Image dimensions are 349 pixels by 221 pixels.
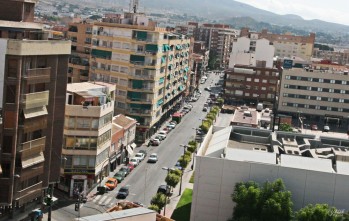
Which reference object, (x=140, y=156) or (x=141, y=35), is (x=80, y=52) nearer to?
(x=141, y=35)

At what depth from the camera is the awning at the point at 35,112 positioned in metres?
39.7

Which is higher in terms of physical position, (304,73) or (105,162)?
(304,73)

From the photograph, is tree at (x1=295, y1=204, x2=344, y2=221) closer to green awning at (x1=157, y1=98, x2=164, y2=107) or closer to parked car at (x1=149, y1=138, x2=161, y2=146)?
parked car at (x1=149, y1=138, x2=161, y2=146)

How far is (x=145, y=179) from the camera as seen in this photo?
202ft

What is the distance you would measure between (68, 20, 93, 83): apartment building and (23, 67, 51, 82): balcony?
148ft

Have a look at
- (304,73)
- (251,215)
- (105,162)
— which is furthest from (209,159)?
(304,73)

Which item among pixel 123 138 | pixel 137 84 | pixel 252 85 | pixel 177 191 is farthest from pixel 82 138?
pixel 252 85

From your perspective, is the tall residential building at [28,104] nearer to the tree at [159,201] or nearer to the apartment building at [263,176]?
the tree at [159,201]

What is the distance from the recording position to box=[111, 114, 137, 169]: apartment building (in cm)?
6325

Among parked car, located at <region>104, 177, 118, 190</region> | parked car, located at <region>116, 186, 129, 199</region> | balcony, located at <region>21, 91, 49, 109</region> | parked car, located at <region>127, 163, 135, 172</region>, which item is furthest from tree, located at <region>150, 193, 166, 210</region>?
parked car, located at <region>127, 163, 135, 172</region>

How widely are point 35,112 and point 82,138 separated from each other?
12.6 meters

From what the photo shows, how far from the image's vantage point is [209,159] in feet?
145

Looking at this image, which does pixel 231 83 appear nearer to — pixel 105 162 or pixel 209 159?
pixel 105 162

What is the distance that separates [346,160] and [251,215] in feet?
37.7
